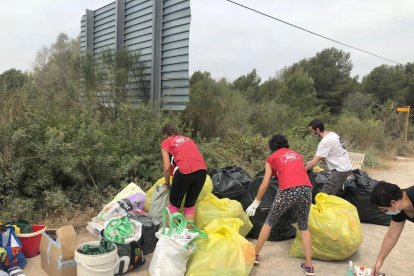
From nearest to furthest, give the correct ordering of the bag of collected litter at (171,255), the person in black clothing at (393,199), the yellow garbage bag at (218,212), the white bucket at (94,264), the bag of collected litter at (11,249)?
1. the person in black clothing at (393,199)
2. the white bucket at (94,264)
3. the bag of collected litter at (171,255)
4. the bag of collected litter at (11,249)
5. the yellow garbage bag at (218,212)

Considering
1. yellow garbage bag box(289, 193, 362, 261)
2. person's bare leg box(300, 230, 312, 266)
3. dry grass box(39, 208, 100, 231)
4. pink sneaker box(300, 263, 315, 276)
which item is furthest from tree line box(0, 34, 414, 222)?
pink sneaker box(300, 263, 315, 276)

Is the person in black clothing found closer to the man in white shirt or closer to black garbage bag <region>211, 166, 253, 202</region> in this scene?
the man in white shirt

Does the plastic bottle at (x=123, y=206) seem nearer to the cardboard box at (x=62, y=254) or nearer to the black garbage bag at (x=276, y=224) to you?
the cardboard box at (x=62, y=254)

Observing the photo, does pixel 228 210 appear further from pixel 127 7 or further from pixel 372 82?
pixel 372 82

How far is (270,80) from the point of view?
2150 centimetres

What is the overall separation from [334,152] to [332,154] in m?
0.04

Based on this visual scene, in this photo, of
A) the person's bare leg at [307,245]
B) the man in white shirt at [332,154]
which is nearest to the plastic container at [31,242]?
the person's bare leg at [307,245]

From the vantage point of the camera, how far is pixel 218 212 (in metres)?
4.27

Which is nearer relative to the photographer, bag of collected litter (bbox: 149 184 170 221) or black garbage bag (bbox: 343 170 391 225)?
bag of collected litter (bbox: 149 184 170 221)

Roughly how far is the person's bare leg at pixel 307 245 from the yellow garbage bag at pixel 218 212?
786 mm

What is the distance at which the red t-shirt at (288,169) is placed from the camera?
3.70m

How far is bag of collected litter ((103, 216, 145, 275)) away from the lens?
3495mm

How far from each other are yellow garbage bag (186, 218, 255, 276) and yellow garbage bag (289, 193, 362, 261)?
913 millimetres

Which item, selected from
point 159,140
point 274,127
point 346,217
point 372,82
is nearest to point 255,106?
point 274,127
